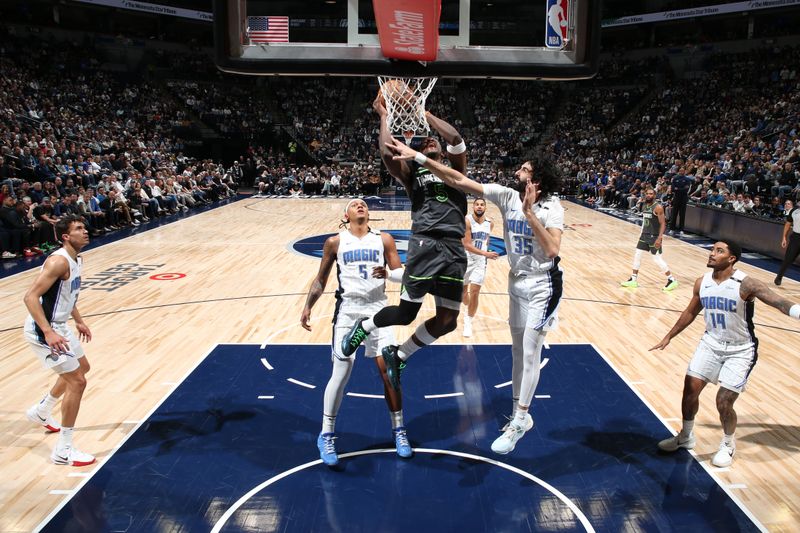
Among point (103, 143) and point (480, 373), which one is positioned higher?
point (103, 143)

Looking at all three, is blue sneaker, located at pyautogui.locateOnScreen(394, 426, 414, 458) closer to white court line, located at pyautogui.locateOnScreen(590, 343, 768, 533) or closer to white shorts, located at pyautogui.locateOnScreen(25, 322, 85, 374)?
white court line, located at pyautogui.locateOnScreen(590, 343, 768, 533)

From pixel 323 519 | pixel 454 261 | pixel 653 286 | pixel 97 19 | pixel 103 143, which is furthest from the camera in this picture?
pixel 97 19

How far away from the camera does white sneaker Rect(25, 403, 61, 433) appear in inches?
203

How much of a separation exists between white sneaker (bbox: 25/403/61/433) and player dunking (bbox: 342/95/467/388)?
8.69ft

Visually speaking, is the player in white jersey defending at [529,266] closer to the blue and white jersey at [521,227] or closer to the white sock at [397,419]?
the blue and white jersey at [521,227]

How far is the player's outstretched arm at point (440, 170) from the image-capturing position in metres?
4.22

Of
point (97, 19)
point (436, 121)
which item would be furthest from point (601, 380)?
point (97, 19)

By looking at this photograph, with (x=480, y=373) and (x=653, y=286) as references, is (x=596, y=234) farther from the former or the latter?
(x=480, y=373)

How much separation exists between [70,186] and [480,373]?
1316 centimetres

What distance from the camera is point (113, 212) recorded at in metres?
16.8

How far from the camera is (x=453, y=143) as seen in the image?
14.8 ft

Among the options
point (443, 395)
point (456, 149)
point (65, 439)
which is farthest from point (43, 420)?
point (456, 149)

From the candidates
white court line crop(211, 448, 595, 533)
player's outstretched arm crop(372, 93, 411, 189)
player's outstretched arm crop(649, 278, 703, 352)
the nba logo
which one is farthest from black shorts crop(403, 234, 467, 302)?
the nba logo

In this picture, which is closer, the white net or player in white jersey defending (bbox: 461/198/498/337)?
the white net
